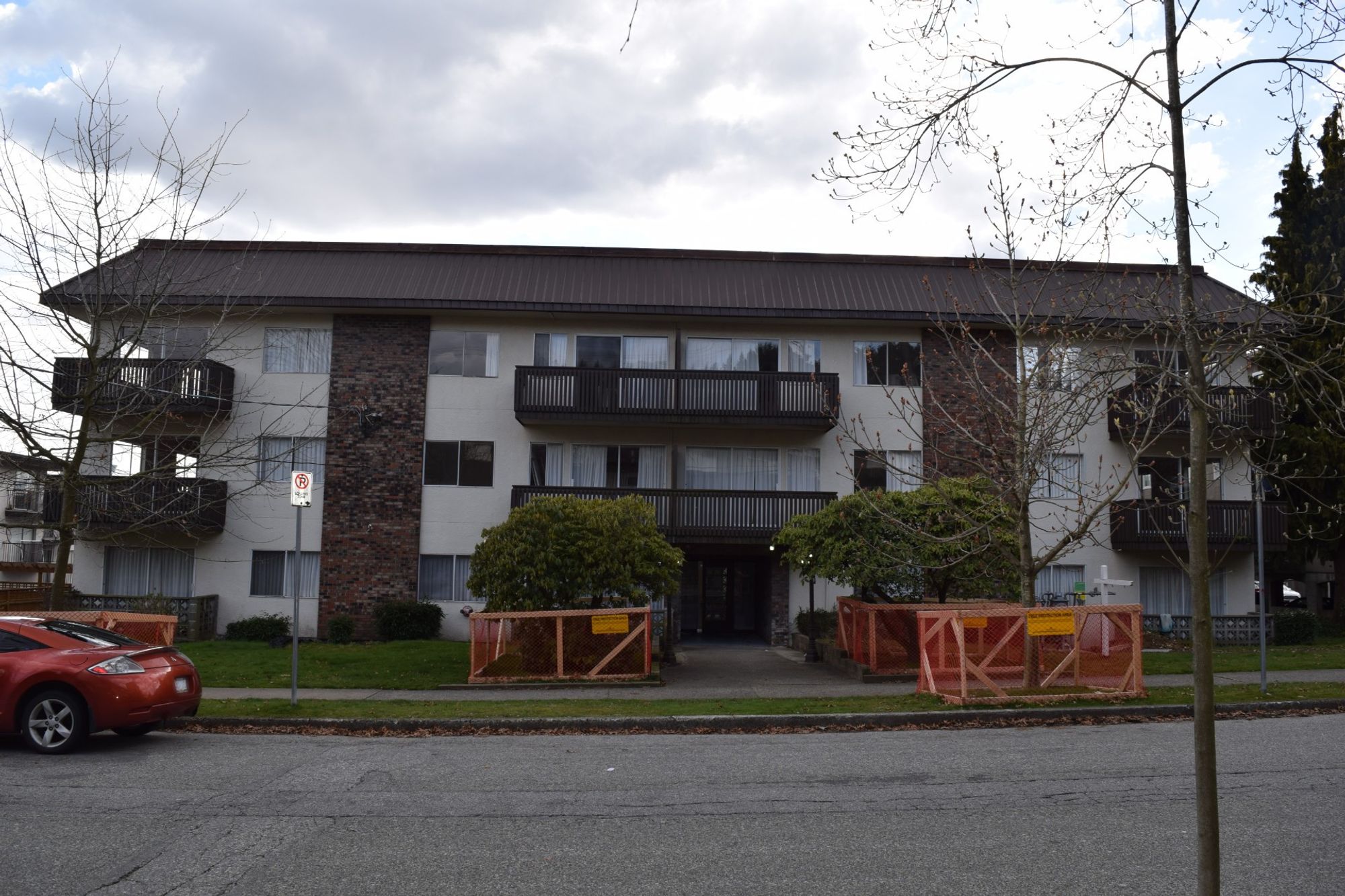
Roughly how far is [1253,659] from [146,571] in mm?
23327

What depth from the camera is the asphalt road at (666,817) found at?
6438 millimetres

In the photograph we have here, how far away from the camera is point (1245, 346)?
4.80m

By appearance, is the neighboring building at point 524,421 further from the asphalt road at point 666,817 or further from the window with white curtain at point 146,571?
the asphalt road at point 666,817

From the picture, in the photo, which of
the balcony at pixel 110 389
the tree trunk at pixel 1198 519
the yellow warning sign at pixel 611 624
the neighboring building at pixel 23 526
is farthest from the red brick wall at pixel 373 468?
the tree trunk at pixel 1198 519

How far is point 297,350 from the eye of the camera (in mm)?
25953

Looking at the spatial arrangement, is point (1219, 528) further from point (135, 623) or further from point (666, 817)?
point (135, 623)

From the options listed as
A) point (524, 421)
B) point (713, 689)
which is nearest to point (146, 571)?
point (524, 421)

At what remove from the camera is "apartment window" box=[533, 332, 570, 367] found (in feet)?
86.1

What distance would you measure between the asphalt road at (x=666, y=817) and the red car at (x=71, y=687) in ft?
1.11

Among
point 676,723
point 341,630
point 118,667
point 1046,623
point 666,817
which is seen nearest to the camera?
point 666,817

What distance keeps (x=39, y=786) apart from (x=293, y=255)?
19963 millimetres

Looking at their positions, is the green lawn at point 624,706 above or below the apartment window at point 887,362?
below

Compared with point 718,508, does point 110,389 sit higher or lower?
higher

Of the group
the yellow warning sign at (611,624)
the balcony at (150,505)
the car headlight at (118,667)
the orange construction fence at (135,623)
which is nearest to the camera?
the car headlight at (118,667)
